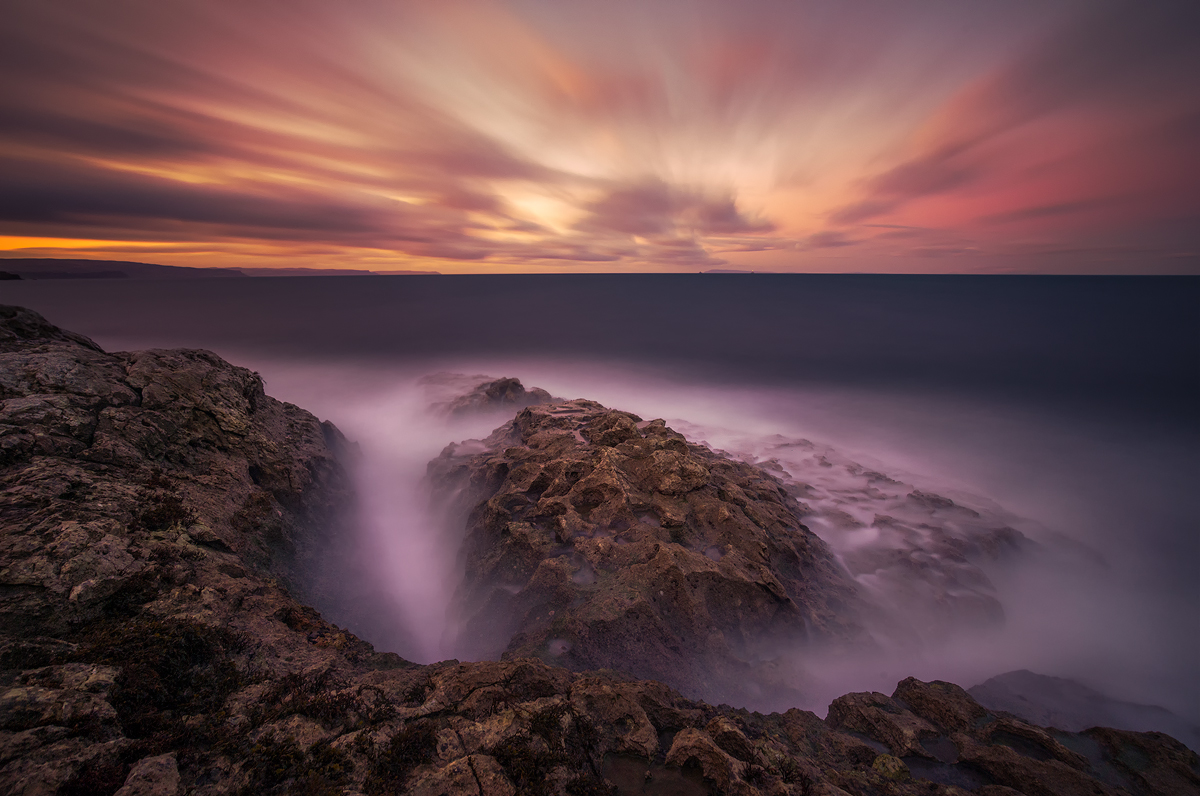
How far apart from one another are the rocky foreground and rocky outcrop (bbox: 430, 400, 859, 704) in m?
0.47

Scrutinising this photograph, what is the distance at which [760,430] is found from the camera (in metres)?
30.9

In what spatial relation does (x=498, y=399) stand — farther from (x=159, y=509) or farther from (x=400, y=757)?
(x=400, y=757)

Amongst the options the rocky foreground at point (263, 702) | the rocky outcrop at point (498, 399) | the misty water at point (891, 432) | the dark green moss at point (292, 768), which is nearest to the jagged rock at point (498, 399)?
the rocky outcrop at point (498, 399)

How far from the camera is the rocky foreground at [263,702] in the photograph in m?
4.10

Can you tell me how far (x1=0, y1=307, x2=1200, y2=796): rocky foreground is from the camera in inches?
161

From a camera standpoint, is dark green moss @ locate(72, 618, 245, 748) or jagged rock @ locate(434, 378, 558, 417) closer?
dark green moss @ locate(72, 618, 245, 748)

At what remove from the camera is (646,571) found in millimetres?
9312

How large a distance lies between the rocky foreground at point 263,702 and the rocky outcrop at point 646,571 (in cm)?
47

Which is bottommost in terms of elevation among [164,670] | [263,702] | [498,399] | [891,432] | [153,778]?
[891,432]

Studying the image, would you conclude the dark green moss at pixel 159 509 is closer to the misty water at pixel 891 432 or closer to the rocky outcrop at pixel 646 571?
the misty water at pixel 891 432

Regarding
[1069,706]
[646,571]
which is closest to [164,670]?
[646,571]

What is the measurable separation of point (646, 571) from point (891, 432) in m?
29.2

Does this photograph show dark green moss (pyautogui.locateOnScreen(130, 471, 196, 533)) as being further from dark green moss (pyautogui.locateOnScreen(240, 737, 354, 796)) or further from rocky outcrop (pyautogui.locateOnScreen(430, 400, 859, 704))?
rocky outcrop (pyautogui.locateOnScreen(430, 400, 859, 704))

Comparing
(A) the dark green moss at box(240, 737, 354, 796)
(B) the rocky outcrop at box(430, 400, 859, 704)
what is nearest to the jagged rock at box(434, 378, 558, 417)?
(B) the rocky outcrop at box(430, 400, 859, 704)
